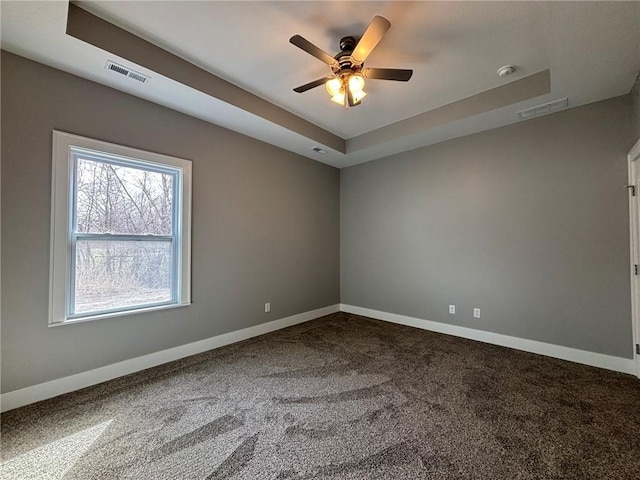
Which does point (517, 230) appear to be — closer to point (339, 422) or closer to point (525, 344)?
point (525, 344)

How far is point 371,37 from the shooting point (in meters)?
1.95

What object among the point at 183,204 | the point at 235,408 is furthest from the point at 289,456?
the point at 183,204

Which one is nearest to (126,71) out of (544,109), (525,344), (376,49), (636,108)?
(376,49)

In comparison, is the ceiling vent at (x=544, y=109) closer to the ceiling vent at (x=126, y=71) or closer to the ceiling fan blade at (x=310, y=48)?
the ceiling fan blade at (x=310, y=48)

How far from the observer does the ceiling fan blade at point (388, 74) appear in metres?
2.21

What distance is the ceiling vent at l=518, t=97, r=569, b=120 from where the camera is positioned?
2.95 m

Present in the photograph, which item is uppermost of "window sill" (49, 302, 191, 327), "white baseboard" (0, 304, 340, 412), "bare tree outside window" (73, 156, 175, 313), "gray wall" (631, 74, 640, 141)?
"gray wall" (631, 74, 640, 141)

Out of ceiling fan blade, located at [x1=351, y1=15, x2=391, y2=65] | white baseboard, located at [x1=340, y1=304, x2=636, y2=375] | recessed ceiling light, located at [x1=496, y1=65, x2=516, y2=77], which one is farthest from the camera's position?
white baseboard, located at [x1=340, y1=304, x2=636, y2=375]

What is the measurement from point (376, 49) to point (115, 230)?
3.03 m

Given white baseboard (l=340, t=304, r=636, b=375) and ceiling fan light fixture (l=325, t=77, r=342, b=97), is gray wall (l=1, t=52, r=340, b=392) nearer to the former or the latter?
white baseboard (l=340, t=304, r=636, b=375)

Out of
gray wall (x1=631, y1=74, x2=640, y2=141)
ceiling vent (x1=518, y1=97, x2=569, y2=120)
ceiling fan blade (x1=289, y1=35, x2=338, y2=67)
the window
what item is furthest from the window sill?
gray wall (x1=631, y1=74, x2=640, y2=141)

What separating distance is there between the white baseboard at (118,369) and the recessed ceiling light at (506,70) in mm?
4049

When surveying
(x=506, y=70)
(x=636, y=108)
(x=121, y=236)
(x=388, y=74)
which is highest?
(x=506, y=70)

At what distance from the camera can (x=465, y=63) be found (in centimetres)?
262
